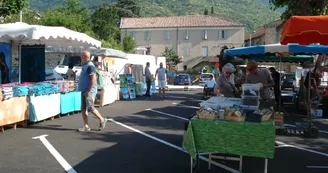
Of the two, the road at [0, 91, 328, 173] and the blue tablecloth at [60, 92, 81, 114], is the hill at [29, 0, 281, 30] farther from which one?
the road at [0, 91, 328, 173]

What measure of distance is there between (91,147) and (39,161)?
119 cm

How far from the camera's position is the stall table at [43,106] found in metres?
8.98

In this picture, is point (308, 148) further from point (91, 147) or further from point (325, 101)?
point (325, 101)

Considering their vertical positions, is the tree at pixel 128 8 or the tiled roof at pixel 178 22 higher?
the tree at pixel 128 8

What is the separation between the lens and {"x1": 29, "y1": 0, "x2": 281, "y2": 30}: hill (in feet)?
374

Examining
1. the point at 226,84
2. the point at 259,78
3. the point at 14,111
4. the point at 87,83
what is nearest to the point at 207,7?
the point at 259,78

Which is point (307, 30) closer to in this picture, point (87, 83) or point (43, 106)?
point (87, 83)

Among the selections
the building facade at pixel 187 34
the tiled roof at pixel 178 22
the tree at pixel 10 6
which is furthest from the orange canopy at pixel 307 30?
the tiled roof at pixel 178 22

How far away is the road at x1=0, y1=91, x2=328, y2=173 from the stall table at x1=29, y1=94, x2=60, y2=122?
0.77ft

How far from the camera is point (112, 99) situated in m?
14.9

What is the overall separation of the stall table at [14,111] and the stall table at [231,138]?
4.99 metres

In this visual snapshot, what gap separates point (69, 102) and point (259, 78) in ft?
19.1

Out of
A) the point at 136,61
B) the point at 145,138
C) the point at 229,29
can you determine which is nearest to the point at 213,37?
the point at 229,29

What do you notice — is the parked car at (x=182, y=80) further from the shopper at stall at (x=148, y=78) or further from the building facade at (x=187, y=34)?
the building facade at (x=187, y=34)
